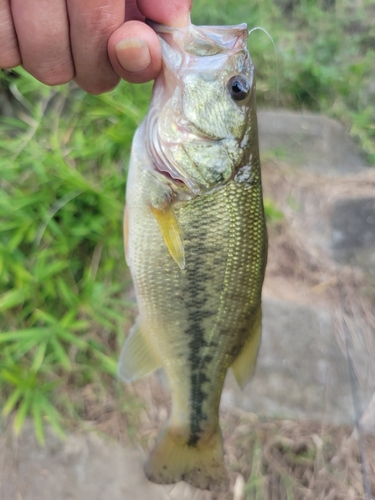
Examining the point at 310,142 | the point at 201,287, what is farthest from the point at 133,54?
the point at 310,142

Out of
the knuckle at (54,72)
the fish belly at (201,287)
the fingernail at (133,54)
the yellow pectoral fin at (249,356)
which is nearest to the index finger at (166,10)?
the fingernail at (133,54)

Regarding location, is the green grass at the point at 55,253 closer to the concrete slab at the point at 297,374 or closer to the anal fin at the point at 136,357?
the anal fin at the point at 136,357

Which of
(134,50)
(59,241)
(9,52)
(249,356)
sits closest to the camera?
(134,50)

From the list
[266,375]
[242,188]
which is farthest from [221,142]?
[266,375]

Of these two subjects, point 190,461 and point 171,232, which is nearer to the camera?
point 171,232

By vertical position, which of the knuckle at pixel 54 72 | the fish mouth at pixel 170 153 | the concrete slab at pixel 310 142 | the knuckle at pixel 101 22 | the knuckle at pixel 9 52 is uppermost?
the knuckle at pixel 101 22

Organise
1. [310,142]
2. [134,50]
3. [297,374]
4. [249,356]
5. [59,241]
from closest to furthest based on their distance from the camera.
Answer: [134,50] < [249,356] < [59,241] < [297,374] < [310,142]

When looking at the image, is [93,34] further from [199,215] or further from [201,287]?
[201,287]

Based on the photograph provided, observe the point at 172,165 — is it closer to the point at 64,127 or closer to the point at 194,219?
the point at 194,219
